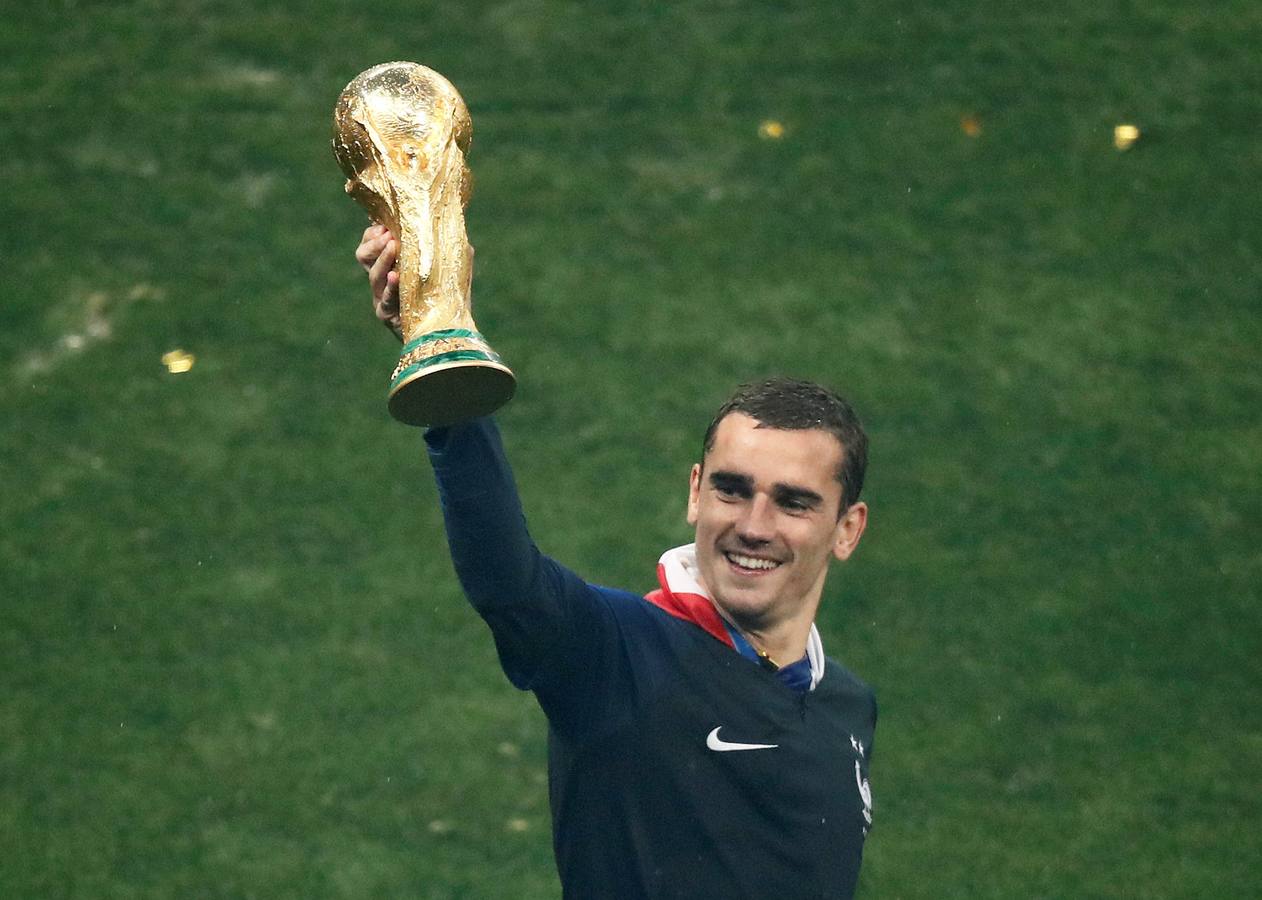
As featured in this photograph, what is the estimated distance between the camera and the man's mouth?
3.36 m

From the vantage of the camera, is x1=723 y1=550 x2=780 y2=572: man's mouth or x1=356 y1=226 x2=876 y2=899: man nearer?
x1=356 y1=226 x2=876 y2=899: man

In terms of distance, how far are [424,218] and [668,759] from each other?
97cm

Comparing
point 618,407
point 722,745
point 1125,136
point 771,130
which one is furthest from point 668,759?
point 1125,136

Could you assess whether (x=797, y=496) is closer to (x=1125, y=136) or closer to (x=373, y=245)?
(x=373, y=245)

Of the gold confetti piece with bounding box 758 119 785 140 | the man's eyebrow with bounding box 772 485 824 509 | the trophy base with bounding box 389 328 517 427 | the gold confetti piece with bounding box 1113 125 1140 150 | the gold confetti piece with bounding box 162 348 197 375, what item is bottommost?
the man's eyebrow with bounding box 772 485 824 509

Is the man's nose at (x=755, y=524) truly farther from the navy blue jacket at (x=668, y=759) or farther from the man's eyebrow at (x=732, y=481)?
the navy blue jacket at (x=668, y=759)

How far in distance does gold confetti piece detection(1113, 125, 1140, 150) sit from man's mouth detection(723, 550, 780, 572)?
4568mm

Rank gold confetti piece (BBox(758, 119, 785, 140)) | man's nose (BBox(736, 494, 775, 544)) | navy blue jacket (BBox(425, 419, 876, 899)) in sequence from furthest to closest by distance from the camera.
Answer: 1. gold confetti piece (BBox(758, 119, 785, 140))
2. man's nose (BBox(736, 494, 775, 544))
3. navy blue jacket (BBox(425, 419, 876, 899))

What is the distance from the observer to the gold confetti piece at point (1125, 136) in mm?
7426

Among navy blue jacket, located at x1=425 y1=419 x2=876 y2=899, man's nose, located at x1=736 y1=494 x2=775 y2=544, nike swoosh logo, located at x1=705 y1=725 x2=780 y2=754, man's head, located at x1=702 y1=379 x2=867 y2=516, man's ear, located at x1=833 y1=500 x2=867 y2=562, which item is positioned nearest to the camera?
navy blue jacket, located at x1=425 y1=419 x2=876 y2=899

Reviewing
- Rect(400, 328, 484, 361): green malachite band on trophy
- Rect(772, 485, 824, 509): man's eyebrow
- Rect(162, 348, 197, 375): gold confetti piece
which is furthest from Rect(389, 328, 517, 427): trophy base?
Rect(162, 348, 197, 375): gold confetti piece

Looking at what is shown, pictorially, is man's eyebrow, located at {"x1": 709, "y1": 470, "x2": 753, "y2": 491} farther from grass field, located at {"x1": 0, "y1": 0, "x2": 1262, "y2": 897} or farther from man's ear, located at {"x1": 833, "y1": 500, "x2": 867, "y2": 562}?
grass field, located at {"x1": 0, "y1": 0, "x2": 1262, "y2": 897}

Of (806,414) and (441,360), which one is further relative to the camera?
(806,414)

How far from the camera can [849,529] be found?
3.62 meters
